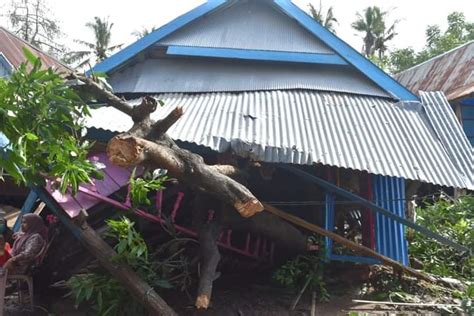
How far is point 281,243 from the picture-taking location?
5.89 meters

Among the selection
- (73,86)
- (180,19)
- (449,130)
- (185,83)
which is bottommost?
(73,86)

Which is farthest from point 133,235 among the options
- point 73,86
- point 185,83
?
point 185,83

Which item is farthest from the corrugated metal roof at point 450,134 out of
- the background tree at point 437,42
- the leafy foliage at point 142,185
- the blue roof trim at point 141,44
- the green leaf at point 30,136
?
the background tree at point 437,42

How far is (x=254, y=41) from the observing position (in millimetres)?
7402

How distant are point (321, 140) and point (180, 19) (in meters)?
3.36

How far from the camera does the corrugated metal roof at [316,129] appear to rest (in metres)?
4.97

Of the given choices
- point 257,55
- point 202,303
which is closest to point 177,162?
point 202,303

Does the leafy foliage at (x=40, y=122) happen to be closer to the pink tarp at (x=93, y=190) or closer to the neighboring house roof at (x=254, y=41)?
the pink tarp at (x=93, y=190)

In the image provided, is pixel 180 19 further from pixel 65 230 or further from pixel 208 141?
pixel 65 230

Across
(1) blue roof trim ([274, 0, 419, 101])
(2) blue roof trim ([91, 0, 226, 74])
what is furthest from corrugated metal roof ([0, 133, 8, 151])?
(1) blue roof trim ([274, 0, 419, 101])

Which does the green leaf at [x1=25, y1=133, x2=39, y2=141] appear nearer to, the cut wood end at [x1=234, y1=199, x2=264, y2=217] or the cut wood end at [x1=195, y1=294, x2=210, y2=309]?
the cut wood end at [x1=234, y1=199, x2=264, y2=217]

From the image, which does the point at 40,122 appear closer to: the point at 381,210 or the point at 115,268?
the point at 115,268

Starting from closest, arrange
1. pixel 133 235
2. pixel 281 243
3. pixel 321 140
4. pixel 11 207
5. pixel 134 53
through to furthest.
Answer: pixel 133 235 < pixel 321 140 < pixel 281 243 < pixel 134 53 < pixel 11 207

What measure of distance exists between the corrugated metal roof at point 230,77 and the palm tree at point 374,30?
22.3 meters
